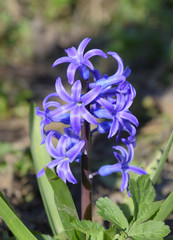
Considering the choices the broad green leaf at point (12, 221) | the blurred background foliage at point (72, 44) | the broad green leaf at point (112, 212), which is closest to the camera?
the broad green leaf at point (12, 221)

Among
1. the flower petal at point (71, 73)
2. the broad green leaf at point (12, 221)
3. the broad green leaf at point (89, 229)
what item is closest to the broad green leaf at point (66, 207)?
the broad green leaf at point (89, 229)

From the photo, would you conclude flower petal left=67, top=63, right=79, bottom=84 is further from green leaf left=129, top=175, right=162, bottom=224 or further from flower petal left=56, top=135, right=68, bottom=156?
green leaf left=129, top=175, right=162, bottom=224

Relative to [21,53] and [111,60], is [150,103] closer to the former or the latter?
[111,60]

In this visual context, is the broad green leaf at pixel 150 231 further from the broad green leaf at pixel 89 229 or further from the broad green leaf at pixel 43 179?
the broad green leaf at pixel 43 179

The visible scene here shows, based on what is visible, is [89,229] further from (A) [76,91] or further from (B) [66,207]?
(A) [76,91]

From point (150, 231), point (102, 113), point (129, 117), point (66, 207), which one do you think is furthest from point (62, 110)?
point (150, 231)

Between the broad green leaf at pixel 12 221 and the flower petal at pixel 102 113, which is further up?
the flower petal at pixel 102 113

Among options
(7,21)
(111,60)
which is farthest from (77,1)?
(111,60)
